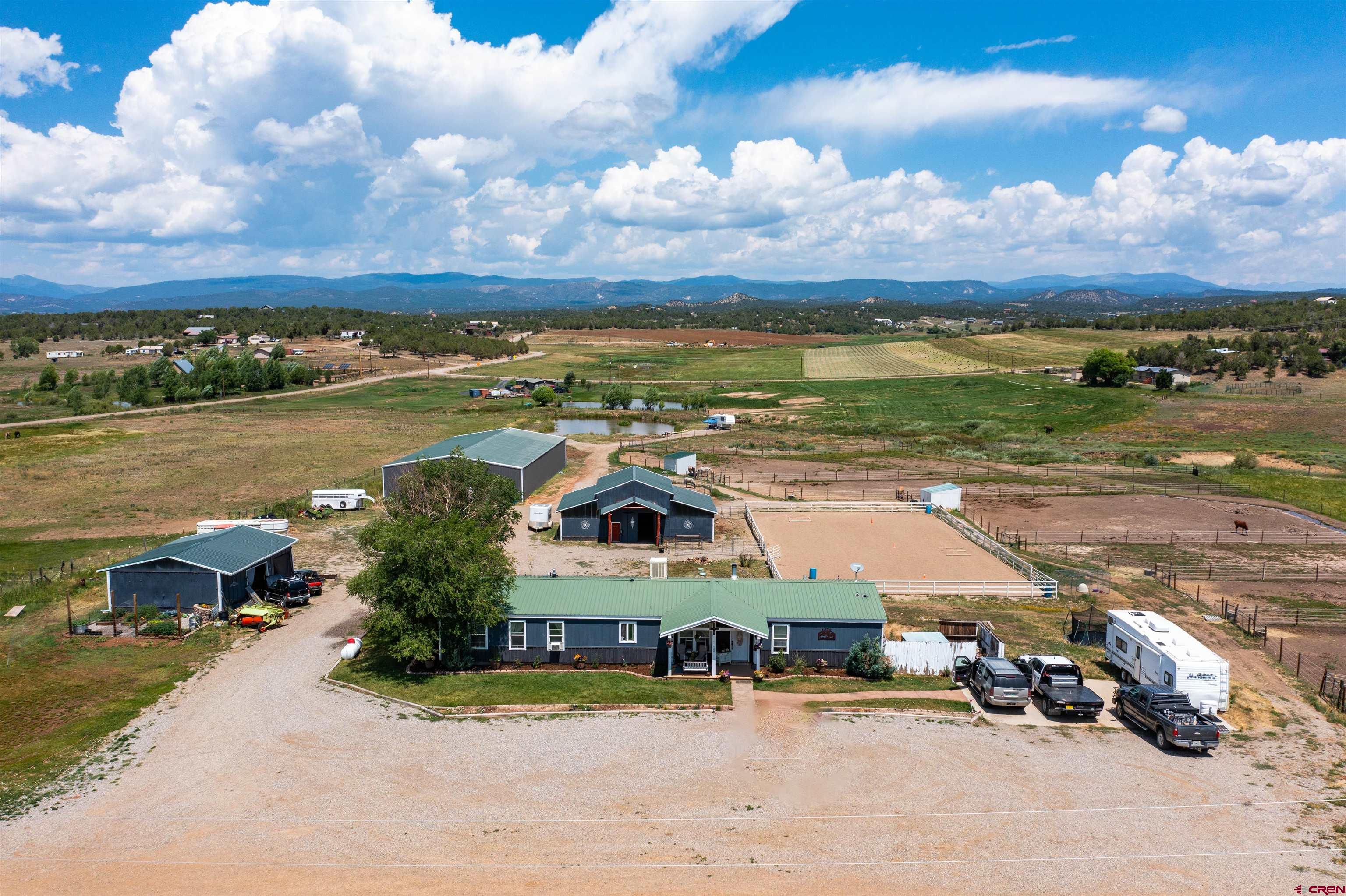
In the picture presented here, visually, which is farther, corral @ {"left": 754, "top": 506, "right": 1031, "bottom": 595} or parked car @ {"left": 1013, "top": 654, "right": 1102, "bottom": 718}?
corral @ {"left": 754, "top": 506, "right": 1031, "bottom": 595}

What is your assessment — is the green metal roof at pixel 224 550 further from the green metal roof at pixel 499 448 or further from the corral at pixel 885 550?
the corral at pixel 885 550

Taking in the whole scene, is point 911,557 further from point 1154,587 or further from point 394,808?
point 394,808

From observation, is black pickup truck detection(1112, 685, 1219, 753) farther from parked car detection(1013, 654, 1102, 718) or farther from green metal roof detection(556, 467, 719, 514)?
green metal roof detection(556, 467, 719, 514)

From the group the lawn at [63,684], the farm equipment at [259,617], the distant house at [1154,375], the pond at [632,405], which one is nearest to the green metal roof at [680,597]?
the farm equipment at [259,617]

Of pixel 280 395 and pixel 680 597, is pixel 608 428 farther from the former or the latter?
pixel 680 597

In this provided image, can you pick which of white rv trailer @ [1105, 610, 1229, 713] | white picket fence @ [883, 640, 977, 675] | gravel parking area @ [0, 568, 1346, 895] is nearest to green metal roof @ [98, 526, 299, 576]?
gravel parking area @ [0, 568, 1346, 895]

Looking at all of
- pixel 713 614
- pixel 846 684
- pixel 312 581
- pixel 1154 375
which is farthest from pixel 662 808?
pixel 1154 375
